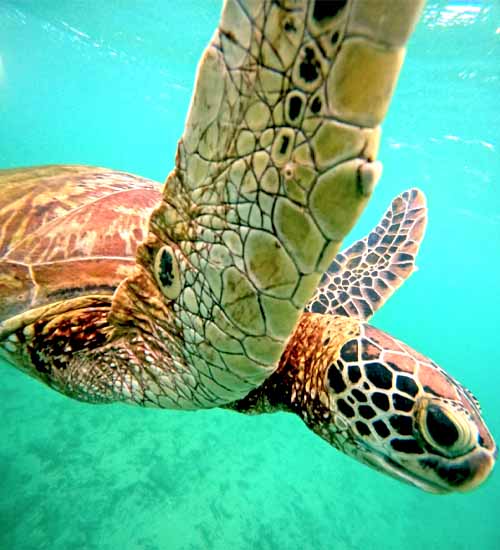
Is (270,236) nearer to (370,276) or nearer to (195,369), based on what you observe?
(195,369)

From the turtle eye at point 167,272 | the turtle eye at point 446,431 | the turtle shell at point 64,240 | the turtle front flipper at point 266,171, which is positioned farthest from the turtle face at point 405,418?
the turtle shell at point 64,240

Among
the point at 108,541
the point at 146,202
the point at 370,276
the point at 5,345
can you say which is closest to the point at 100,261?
the point at 146,202

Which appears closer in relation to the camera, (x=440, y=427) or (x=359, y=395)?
(x=440, y=427)

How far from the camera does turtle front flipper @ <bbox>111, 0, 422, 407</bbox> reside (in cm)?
51

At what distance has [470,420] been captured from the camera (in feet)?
3.89

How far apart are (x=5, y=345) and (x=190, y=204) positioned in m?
1.47

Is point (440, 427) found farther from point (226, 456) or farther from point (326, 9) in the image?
point (226, 456)

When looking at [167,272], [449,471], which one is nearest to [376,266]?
[449,471]

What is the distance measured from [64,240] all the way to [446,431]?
68.3 inches

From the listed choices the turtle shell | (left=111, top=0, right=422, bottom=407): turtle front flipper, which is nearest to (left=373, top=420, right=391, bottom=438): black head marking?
(left=111, top=0, right=422, bottom=407): turtle front flipper

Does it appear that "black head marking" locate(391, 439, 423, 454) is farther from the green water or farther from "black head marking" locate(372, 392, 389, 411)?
the green water

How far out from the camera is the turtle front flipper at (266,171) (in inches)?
20.0

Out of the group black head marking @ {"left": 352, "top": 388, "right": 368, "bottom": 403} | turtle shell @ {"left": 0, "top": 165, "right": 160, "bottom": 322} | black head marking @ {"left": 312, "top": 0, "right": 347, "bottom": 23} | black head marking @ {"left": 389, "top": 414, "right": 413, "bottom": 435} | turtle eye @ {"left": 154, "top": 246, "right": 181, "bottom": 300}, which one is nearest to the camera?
black head marking @ {"left": 312, "top": 0, "right": 347, "bottom": 23}

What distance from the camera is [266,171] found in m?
0.67
